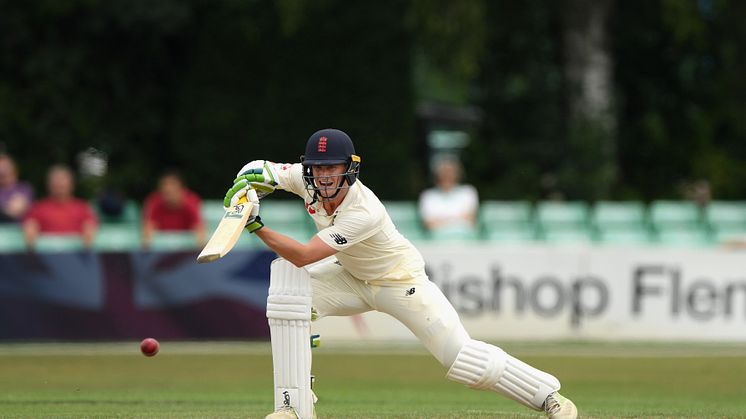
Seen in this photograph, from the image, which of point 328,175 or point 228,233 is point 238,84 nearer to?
point 328,175

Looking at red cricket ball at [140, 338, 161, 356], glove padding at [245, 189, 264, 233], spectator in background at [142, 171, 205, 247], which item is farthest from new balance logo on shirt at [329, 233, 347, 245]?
spectator in background at [142, 171, 205, 247]

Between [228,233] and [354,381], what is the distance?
358 cm

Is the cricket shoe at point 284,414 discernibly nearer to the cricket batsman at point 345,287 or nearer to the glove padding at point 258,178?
the cricket batsman at point 345,287

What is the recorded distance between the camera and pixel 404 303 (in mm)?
5879

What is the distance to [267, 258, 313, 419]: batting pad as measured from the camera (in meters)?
5.68

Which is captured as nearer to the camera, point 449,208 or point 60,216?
point 60,216

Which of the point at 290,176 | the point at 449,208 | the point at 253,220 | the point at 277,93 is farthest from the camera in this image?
the point at 277,93

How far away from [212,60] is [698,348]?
6475mm

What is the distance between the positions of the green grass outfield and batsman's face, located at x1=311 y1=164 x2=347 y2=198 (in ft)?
4.14

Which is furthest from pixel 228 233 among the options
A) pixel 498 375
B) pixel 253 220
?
pixel 498 375

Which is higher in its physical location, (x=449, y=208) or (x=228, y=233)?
(x=228, y=233)

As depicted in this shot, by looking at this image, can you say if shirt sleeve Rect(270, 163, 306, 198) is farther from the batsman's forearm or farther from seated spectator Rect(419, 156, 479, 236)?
seated spectator Rect(419, 156, 479, 236)

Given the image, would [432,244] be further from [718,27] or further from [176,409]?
[718,27]

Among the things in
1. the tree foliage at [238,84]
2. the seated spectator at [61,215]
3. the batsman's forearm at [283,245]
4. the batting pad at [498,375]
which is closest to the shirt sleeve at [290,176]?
the batsman's forearm at [283,245]
